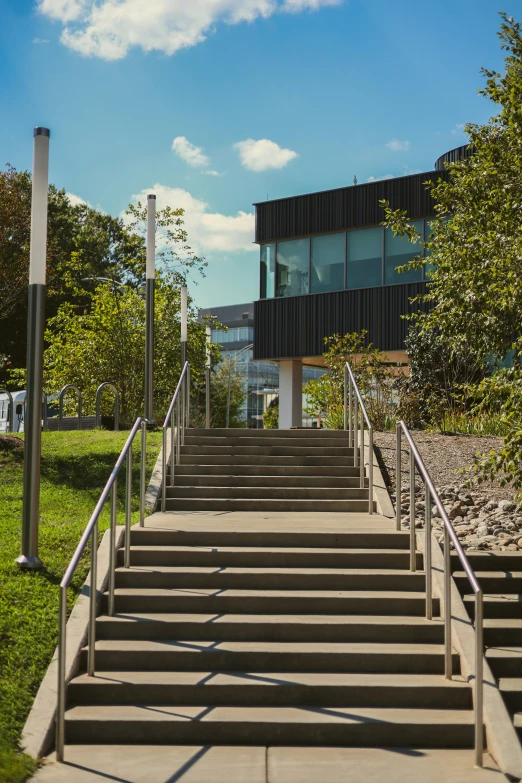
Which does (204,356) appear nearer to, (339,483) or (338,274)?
(338,274)

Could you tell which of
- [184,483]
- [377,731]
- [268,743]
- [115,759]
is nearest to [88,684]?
[115,759]

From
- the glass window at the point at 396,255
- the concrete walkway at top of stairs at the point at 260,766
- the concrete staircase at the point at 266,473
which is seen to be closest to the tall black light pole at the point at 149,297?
the concrete staircase at the point at 266,473

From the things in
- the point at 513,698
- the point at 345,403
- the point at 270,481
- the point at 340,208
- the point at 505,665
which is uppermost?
the point at 340,208

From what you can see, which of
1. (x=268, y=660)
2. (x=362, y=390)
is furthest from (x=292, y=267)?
(x=268, y=660)

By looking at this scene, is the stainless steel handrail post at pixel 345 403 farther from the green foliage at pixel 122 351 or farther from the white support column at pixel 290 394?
the white support column at pixel 290 394

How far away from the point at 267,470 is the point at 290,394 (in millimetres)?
15084

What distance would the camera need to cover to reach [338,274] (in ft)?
81.4

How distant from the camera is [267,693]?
6.02 metres

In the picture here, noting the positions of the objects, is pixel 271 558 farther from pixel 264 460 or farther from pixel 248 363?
pixel 248 363

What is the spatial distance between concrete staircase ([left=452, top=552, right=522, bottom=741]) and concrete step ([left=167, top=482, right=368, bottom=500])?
8.55 ft

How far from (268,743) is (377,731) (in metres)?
0.73

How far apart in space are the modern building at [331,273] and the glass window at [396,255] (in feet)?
0.09

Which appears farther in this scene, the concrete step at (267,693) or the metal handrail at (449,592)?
the concrete step at (267,693)

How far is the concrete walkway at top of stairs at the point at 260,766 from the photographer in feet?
16.5
